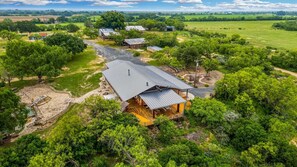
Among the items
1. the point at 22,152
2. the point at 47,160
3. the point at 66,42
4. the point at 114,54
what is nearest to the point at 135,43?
the point at 114,54

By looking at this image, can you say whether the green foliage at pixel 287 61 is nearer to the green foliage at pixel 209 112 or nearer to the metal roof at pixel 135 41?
the green foliage at pixel 209 112

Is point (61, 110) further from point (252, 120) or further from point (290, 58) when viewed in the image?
point (290, 58)

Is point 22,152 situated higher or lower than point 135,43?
lower

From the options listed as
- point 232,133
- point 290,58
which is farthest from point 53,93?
point 290,58

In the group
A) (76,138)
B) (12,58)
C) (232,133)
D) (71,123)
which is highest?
(12,58)

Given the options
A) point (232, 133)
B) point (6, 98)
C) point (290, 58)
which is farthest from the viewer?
point (290, 58)

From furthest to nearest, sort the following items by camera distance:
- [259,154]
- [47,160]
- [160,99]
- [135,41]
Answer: [135,41], [160,99], [259,154], [47,160]

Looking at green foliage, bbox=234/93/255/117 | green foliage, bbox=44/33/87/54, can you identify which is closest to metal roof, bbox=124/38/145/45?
green foliage, bbox=44/33/87/54

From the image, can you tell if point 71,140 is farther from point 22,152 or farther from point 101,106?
point 101,106
